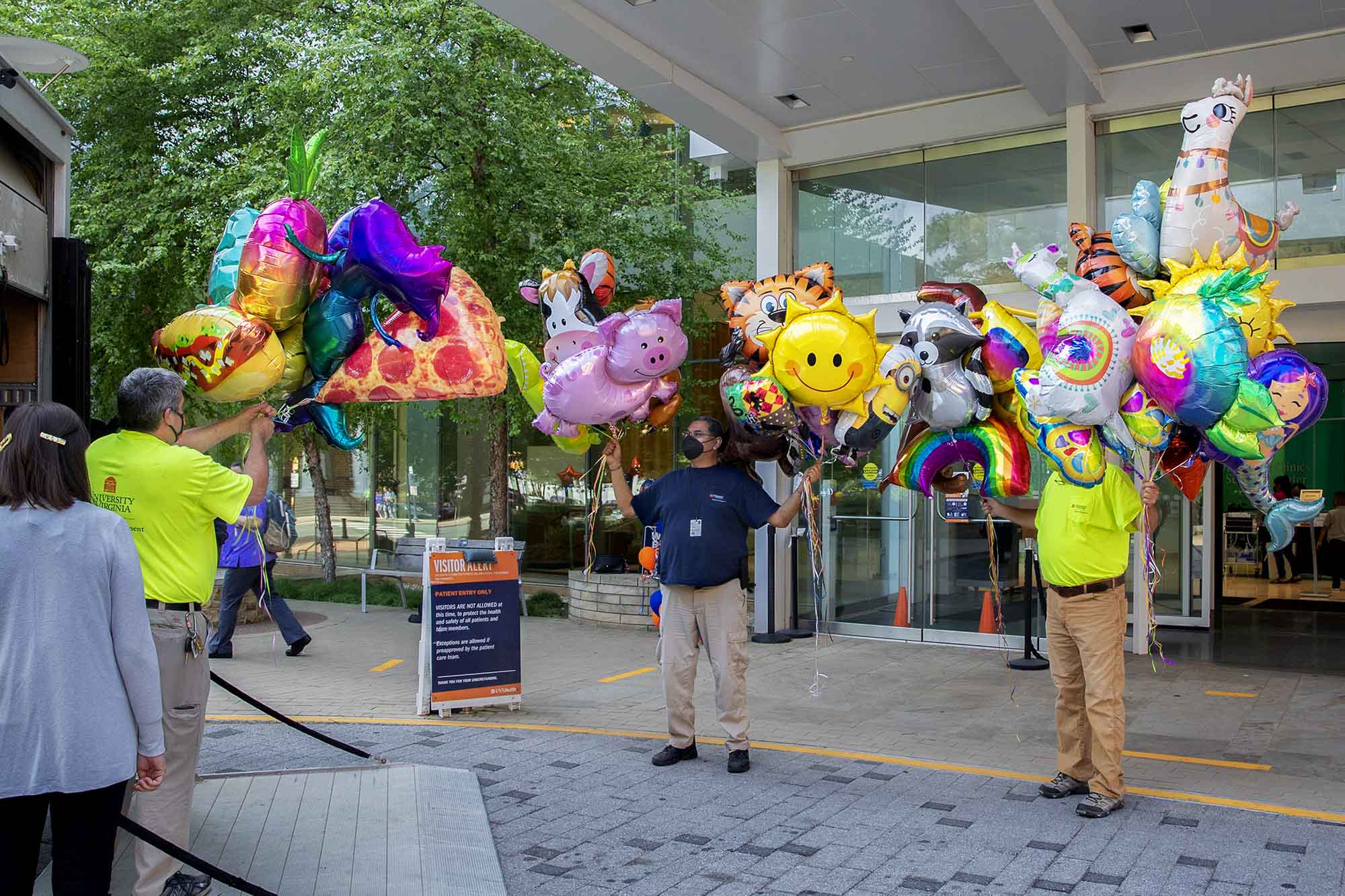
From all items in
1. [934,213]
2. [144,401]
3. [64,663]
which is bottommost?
[64,663]

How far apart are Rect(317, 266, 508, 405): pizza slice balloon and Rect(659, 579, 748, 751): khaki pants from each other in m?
1.71

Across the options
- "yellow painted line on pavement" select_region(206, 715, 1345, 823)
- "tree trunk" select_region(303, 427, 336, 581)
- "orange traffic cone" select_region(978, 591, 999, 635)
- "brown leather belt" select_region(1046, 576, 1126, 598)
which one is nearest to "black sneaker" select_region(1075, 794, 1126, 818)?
"yellow painted line on pavement" select_region(206, 715, 1345, 823)

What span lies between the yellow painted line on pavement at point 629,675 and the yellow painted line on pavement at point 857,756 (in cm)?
185

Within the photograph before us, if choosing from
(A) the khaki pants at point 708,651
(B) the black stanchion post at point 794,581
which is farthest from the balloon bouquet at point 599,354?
(B) the black stanchion post at point 794,581

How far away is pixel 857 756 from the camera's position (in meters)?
6.39

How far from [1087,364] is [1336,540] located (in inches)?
556

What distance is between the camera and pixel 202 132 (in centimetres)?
1290

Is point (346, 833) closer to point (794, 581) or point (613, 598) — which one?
point (794, 581)

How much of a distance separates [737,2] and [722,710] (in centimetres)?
523

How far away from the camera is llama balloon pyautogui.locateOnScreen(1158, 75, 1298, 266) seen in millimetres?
4949

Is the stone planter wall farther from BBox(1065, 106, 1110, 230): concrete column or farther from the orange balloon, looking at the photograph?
BBox(1065, 106, 1110, 230): concrete column

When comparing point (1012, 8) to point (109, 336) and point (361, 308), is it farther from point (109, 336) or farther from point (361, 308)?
point (109, 336)

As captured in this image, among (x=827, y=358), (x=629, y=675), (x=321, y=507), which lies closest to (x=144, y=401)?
(x=827, y=358)

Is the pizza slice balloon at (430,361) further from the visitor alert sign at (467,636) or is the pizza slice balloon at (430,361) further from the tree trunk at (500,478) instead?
the tree trunk at (500,478)
